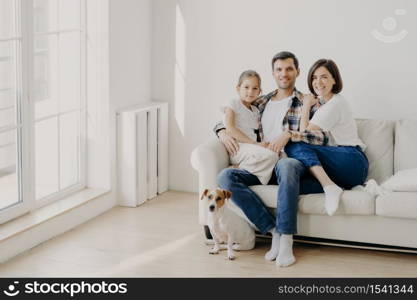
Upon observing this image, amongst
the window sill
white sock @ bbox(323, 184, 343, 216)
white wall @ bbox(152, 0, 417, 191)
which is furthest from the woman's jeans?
the window sill

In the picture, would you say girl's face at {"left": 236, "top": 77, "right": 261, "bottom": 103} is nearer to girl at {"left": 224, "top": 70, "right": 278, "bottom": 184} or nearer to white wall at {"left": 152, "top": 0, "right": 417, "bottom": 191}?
girl at {"left": 224, "top": 70, "right": 278, "bottom": 184}

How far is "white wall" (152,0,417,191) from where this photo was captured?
17.5 feet

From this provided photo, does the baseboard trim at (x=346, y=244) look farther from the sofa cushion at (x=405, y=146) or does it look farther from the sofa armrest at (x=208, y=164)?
the sofa cushion at (x=405, y=146)

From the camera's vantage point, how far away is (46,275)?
413 centimetres

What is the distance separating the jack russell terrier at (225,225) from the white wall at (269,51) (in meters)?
1.42

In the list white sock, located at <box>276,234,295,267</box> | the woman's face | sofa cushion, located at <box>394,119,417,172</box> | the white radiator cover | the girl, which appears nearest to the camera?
white sock, located at <box>276,234,295,267</box>

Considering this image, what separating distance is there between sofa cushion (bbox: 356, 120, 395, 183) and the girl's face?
2.44 feet

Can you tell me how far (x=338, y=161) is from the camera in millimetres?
4637

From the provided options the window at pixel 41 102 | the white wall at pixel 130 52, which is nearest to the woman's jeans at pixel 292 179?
the window at pixel 41 102

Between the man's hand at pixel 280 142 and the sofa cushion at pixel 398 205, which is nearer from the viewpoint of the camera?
the sofa cushion at pixel 398 205

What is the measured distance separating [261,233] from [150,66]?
6.42 ft

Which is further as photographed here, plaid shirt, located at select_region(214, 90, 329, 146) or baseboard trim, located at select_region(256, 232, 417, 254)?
plaid shirt, located at select_region(214, 90, 329, 146)

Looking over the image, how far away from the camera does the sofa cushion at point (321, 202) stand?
440 cm

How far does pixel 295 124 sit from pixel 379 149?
1.87ft
